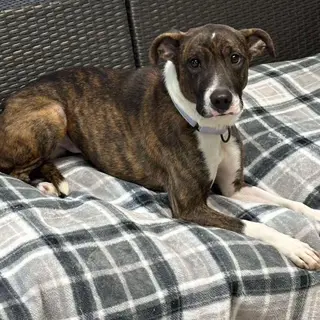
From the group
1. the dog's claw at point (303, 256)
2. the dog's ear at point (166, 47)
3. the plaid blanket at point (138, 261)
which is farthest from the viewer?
the dog's ear at point (166, 47)

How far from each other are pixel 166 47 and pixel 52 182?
2.27 ft

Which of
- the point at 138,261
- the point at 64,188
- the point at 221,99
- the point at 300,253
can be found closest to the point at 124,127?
the point at 64,188

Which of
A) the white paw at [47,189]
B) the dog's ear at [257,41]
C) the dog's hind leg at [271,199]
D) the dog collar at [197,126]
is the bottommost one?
the dog's hind leg at [271,199]

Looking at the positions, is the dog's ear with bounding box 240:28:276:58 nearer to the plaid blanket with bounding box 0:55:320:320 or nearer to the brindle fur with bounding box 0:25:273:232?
the brindle fur with bounding box 0:25:273:232

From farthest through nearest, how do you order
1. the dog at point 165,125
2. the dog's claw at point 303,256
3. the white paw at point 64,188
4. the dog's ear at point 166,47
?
the white paw at point 64,188 < the dog's ear at point 166,47 < the dog at point 165,125 < the dog's claw at point 303,256

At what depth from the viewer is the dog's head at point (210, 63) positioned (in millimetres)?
1960

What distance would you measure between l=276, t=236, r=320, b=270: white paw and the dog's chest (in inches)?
16.5

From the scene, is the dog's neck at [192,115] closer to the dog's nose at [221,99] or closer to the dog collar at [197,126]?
the dog collar at [197,126]

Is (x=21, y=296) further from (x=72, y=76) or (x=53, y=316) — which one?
(x=72, y=76)

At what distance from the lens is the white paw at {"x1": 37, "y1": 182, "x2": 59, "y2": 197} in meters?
2.32

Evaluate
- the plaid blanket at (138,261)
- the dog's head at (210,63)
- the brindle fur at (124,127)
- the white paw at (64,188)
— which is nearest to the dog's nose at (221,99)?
the dog's head at (210,63)

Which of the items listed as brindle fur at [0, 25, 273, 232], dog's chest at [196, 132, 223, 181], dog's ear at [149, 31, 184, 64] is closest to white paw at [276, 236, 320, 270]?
brindle fur at [0, 25, 273, 232]

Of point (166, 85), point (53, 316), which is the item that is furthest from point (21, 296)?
point (166, 85)

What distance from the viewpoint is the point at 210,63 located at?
2021 millimetres
